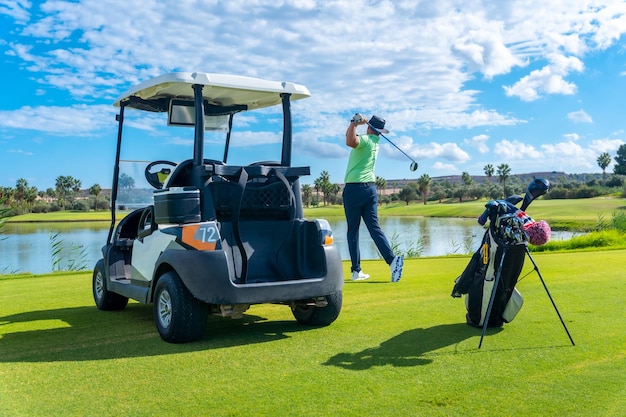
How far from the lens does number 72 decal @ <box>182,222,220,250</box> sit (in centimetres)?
498

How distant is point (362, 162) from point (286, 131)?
2.28 metres

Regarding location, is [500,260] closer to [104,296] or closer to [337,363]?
[337,363]

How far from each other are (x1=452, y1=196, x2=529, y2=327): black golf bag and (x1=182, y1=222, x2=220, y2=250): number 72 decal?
203cm

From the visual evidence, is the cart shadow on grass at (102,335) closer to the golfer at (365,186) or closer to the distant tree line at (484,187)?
the golfer at (365,186)

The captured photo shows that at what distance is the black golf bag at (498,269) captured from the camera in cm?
481

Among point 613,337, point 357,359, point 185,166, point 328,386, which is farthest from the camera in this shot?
point 185,166

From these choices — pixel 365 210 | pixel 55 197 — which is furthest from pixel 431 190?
pixel 365 210

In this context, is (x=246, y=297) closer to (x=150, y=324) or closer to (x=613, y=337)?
(x=150, y=324)

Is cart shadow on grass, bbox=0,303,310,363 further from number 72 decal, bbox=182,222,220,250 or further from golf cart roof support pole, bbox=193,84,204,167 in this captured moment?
golf cart roof support pole, bbox=193,84,204,167

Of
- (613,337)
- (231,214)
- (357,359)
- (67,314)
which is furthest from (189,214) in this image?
(613,337)

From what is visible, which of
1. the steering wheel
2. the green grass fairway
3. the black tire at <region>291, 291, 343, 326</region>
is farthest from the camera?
the steering wheel

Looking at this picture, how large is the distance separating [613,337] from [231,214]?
3.10 metres

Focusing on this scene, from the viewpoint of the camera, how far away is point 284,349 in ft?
15.5

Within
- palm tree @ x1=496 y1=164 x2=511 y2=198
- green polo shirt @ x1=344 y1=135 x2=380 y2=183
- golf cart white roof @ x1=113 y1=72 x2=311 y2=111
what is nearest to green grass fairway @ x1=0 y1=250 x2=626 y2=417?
green polo shirt @ x1=344 y1=135 x2=380 y2=183
